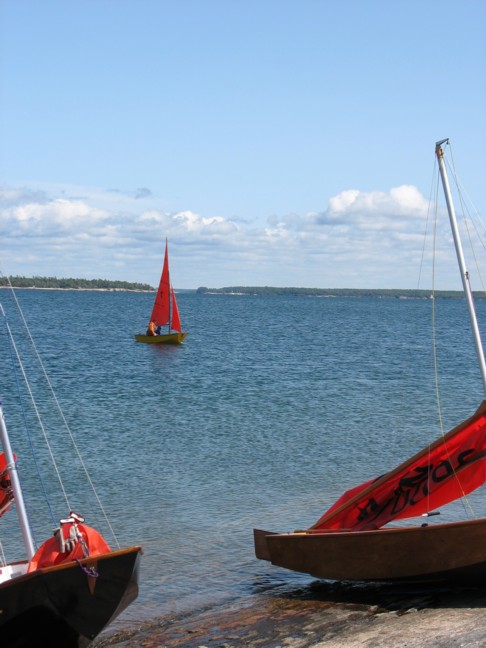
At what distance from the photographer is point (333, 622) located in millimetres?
14258

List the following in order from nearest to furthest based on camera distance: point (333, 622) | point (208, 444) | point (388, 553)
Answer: point (333, 622) → point (388, 553) → point (208, 444)

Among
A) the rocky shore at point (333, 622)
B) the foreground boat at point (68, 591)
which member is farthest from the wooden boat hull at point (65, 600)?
the rocky shore at point (333, 622)

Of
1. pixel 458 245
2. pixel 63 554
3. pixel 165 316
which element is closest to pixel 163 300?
pixel 165 316

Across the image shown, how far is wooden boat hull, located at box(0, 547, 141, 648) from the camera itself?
40.7 ft

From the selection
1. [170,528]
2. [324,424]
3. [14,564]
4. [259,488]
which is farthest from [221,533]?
[324,424]

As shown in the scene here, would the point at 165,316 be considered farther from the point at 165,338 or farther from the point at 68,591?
the point at 68,591

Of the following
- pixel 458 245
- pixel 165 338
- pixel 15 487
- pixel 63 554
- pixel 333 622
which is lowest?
pixel 333 622

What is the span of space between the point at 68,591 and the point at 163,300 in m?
61.3

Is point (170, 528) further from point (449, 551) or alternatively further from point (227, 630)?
point (449, 551)

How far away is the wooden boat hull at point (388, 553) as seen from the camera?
557 inches

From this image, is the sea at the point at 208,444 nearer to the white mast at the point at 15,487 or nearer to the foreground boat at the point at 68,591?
the white mast at the point at 15,487

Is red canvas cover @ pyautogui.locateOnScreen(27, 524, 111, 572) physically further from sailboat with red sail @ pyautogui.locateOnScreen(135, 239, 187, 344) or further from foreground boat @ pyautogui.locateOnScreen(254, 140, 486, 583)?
sailboat with red sail @ pyautogui.locateOnScreen(135, 239, 187, 344)

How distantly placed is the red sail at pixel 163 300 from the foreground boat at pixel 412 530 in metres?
57.2

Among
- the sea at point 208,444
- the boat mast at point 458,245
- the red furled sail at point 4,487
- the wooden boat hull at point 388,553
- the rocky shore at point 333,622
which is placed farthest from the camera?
the sea at point 208,444
